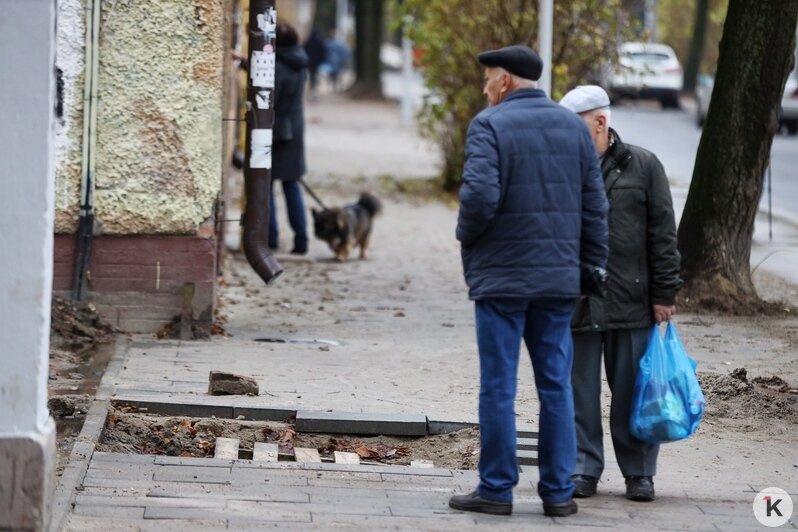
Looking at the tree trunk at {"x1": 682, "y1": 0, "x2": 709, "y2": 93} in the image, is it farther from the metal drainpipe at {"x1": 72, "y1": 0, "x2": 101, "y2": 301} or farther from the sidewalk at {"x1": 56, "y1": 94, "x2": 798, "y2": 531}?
the metal drainpipe at {"x1": 72, "y1": 0, "x2": 101, "y2": 301}

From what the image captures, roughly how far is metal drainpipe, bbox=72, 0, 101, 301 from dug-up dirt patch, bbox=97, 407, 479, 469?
2.23m

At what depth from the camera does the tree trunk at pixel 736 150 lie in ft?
35.0

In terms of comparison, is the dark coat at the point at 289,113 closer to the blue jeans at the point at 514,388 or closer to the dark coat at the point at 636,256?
the dark coat at the point at 636,256

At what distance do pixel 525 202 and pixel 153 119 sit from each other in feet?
14.4

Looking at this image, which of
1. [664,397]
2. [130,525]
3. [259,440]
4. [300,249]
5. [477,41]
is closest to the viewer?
[130,525]

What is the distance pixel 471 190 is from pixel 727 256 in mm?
5973

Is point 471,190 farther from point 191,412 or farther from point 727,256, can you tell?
point 727,256

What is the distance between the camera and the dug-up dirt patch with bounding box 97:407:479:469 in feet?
22.3

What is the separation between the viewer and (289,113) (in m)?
13.2

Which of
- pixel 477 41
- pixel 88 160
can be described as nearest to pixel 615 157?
pixel 88 160

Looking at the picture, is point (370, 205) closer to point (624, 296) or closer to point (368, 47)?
point (624, 296)

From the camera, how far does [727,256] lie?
35.5 feet

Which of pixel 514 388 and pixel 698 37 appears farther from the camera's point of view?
pixel 698 37

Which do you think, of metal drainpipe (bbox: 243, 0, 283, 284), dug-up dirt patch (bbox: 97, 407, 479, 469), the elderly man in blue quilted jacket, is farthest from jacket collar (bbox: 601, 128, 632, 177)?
metal drainpipe (bbox: 243, 0, 283, 284)
